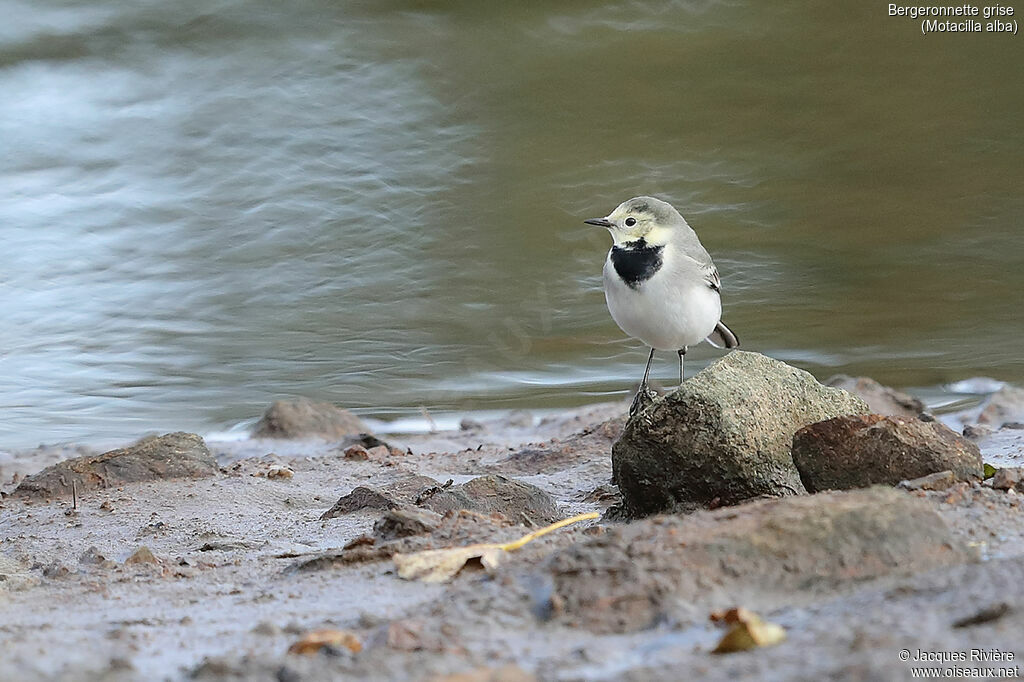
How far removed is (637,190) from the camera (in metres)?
8.88

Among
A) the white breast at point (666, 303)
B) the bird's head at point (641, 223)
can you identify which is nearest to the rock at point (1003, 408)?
the white breast at point (666, 303)

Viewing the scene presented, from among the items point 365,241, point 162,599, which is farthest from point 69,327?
point 162,599

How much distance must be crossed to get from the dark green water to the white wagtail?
8.39 ft

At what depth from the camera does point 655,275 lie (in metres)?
3.78

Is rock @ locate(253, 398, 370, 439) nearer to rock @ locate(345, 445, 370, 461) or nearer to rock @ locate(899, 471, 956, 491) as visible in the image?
rock @ locate(345, 445, 370, 461)

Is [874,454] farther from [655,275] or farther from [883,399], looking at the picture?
[883,399]

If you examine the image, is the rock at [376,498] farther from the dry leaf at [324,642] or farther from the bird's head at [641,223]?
the dry leaf at [324,642]

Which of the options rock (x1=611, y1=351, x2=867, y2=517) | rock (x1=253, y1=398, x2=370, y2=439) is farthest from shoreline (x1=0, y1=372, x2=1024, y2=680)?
rock (x1=253, y1=398, x2=370, y2=439)

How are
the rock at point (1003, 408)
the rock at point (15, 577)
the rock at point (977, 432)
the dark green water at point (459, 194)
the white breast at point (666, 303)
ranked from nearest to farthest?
the rock at point (15, 577) → the white breast at point (666, 303) → the rock at point (977, 432) → the rock at point (1003, 408) → the dark green water at point (459, 194)

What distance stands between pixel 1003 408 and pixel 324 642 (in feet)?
13.7

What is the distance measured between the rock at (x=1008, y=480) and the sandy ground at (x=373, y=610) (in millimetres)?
73

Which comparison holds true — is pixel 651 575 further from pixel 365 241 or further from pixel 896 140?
pixel 896 140

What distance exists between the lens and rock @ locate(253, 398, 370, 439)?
5293 mm

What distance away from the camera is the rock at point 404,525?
8.57 feet
